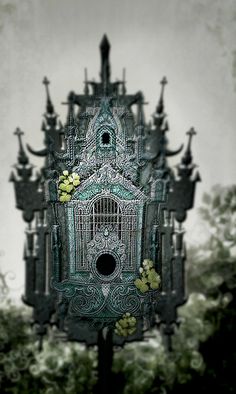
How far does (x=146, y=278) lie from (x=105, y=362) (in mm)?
849

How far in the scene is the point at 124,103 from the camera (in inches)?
145

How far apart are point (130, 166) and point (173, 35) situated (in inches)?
45.3

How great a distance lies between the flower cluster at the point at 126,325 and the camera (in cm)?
383

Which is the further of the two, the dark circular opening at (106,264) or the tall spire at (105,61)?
the dark circular opening at (106,264)

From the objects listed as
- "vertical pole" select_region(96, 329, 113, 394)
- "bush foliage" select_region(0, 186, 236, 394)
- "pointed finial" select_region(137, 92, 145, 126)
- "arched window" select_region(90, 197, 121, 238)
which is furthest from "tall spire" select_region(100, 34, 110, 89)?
"vertical pole" select_region(96, 329, 113, 394)

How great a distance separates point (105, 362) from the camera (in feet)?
12.8

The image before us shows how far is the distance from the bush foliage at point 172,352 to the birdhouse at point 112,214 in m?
0.16

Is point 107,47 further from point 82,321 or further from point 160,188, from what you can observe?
point 82,321

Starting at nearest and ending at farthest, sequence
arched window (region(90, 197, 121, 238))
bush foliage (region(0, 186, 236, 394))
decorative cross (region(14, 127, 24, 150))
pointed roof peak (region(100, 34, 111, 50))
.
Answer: pointed roof peak (region(100, 34, 111, 50))
decorative cross (region(14, 127, 24, 150))
arched window (region(90, 197, 121, 238))
bush foliage (region(0, 186, 236, 394))

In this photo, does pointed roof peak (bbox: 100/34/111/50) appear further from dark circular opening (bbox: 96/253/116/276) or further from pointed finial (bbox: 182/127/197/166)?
dark circular opening (bbox: 96/253/116/276)

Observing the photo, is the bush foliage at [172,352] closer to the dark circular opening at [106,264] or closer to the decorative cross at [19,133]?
the dark circular opening at [106,264]

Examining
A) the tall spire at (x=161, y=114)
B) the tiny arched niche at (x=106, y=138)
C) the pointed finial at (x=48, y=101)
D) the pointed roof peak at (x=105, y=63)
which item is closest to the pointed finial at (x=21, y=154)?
the pointed finial at (x=48, y=101)

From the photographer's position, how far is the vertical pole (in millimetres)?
3887

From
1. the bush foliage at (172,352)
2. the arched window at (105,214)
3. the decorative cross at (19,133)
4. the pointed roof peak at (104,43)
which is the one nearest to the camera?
the pointed roof peak at (104,43)
